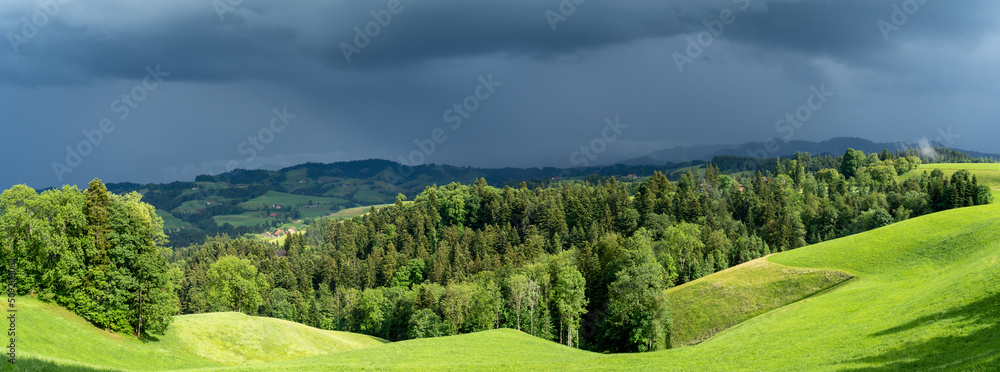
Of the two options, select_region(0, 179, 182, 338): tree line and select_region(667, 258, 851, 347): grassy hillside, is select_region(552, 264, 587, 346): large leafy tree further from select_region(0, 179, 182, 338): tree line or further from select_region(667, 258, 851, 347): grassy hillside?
select_region(0, 179, 182, 338): tree line

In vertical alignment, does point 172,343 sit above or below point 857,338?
below

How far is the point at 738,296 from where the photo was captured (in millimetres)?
79938

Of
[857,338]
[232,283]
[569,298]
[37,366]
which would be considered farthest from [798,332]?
[232,283]

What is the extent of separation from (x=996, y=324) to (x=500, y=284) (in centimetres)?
8148

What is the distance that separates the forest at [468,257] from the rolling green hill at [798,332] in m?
7.00

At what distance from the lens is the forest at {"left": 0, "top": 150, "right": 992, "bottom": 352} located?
56656 millimetres

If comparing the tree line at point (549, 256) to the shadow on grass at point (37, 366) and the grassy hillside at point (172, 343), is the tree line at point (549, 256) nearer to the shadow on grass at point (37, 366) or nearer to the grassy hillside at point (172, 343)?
the grassy hillside at point (172, 343)

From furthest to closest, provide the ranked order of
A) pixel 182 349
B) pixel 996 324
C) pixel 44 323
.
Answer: pixel 182 349 < pixel 44 323 < pixel 996 324

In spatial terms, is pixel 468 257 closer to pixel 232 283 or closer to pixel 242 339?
pixel 232 283

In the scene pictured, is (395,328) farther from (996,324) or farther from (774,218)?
(774,218)

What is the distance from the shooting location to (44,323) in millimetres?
45469

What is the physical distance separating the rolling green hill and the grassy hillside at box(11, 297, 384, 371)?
20 cm

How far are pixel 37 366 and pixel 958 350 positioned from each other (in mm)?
43560

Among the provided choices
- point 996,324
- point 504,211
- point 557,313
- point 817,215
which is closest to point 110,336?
point 557,313
